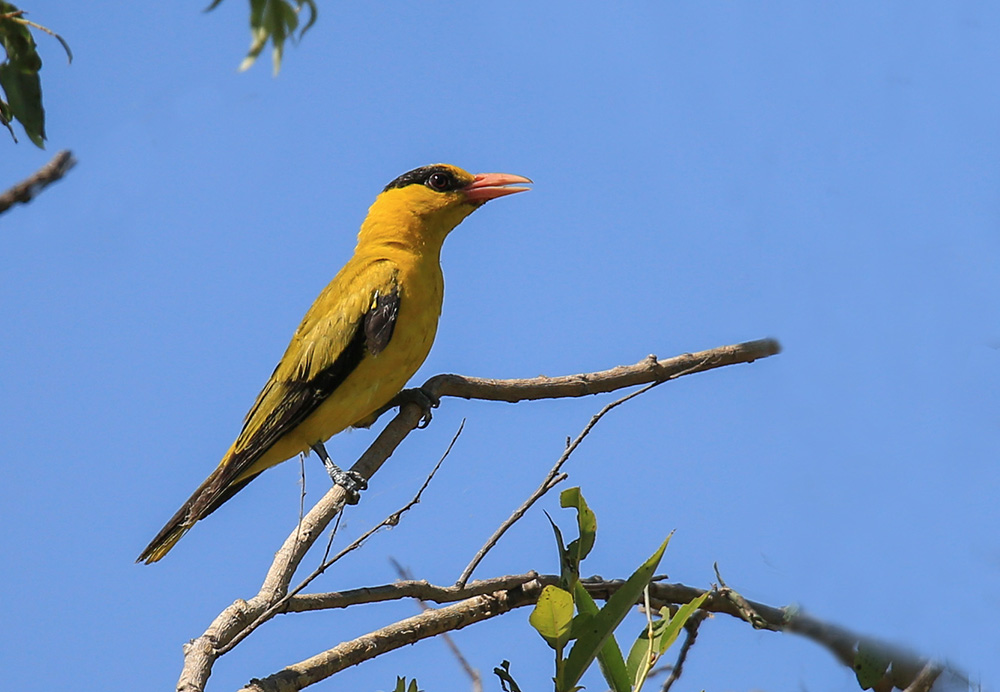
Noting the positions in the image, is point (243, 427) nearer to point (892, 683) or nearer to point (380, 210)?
Result: point (380, 210)

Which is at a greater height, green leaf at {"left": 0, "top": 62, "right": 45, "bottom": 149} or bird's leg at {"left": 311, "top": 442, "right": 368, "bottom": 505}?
green leaf at {"left": 0, "top": 62, "right": 45, "bottom": 149}

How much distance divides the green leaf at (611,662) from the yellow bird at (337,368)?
1.95m

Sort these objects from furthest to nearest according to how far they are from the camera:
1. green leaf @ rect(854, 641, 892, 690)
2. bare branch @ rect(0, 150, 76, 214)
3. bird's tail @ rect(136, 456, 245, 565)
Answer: bird's tail @ rect(136, 456, 245, 565) → green leaf @ rect(854, 641, 892, 690) → bare branch @ rect(0, 150, 76, 214)

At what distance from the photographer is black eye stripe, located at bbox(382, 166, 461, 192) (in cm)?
518

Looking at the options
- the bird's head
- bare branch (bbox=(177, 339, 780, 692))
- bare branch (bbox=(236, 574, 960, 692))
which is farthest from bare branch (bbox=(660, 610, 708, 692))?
the bird's head

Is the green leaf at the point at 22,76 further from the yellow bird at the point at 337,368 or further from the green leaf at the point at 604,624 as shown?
the yellow bird at the point at 337,368

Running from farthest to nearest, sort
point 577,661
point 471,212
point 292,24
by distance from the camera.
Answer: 1. point 471,212
2. point 577,661
3. point 292,24

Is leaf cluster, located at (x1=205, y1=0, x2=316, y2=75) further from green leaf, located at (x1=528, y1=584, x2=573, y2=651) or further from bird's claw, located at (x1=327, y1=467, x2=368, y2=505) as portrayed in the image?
bird's claw, located at (x1=327, y1=467, x2=368, y2=505)

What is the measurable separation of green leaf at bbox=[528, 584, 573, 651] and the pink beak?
2976mm

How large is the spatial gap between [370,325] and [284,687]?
2060 millimetres

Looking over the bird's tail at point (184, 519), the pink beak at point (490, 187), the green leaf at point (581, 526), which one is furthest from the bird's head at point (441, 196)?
the green leaf at point (581, 526)

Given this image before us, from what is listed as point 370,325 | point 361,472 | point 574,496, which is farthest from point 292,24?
point 370,325

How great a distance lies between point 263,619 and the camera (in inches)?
102

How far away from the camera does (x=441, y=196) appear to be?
515 cm
